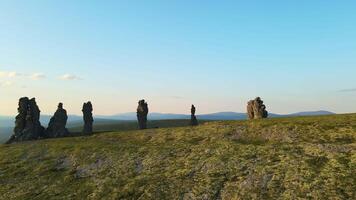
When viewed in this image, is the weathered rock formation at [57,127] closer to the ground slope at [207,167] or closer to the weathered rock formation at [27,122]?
the weathered rock formation at [27,122]

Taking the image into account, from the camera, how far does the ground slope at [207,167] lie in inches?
1609

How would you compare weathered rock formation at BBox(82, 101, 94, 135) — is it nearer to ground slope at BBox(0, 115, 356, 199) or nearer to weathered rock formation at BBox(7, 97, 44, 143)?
weathered rock formation at BBox(7, 97, 44, 143)

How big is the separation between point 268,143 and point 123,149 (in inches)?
956

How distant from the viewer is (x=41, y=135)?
122m

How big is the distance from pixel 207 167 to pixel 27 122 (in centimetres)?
8461

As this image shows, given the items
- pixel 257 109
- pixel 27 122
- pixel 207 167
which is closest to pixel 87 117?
pixel 27 122

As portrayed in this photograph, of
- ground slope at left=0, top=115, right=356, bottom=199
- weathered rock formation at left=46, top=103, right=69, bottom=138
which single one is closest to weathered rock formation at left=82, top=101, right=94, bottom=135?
weathered rock formation at left=46, top=103, right=69, bottom=138

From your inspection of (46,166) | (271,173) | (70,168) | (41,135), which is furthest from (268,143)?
(41,135)

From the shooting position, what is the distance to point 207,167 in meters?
49.8

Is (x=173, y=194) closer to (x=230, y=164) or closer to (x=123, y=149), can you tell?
(x=230, y=164)

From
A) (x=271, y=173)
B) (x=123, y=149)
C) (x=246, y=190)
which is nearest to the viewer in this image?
(x=246, y=190)

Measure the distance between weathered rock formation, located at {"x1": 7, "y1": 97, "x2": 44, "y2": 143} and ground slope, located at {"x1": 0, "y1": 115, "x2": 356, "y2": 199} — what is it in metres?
41.8

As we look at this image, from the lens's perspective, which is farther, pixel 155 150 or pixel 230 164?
pixel 155 150

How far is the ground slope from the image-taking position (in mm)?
40875
